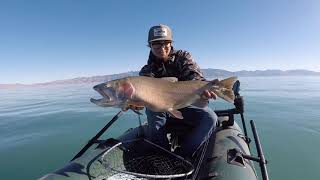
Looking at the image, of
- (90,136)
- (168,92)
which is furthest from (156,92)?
(90,136)

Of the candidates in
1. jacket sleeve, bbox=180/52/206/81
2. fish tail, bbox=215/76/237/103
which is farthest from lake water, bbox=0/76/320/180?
fish tail, bbox=215/76/237/103

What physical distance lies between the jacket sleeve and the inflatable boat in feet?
2.94

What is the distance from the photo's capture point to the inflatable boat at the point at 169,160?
3975 millimetres

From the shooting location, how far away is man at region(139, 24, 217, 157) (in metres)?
4.84

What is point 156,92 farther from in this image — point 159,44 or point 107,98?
point 159,44

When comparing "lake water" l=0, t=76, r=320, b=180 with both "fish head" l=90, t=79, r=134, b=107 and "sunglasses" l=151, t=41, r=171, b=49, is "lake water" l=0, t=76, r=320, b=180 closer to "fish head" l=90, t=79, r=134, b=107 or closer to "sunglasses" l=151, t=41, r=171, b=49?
"sunglasses" l=151, t=41, r=171, b=49

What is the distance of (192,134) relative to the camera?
4902mm

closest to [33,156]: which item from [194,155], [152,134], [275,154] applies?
[152,134]

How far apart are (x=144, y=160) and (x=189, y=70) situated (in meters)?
1.70

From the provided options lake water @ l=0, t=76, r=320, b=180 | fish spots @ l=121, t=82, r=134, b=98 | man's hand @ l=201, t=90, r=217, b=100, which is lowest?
lake water @ l=0, t=76, r=320, b=180

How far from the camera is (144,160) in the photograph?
487 centimetres

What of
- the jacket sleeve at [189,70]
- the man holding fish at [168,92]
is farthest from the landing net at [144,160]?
the jacket sleeve at [189,70]

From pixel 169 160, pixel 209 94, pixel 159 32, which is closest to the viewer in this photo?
pixel 209 94

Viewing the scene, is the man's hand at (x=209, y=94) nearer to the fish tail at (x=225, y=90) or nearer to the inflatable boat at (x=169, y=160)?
the fish tail at (x=225, y=90)
